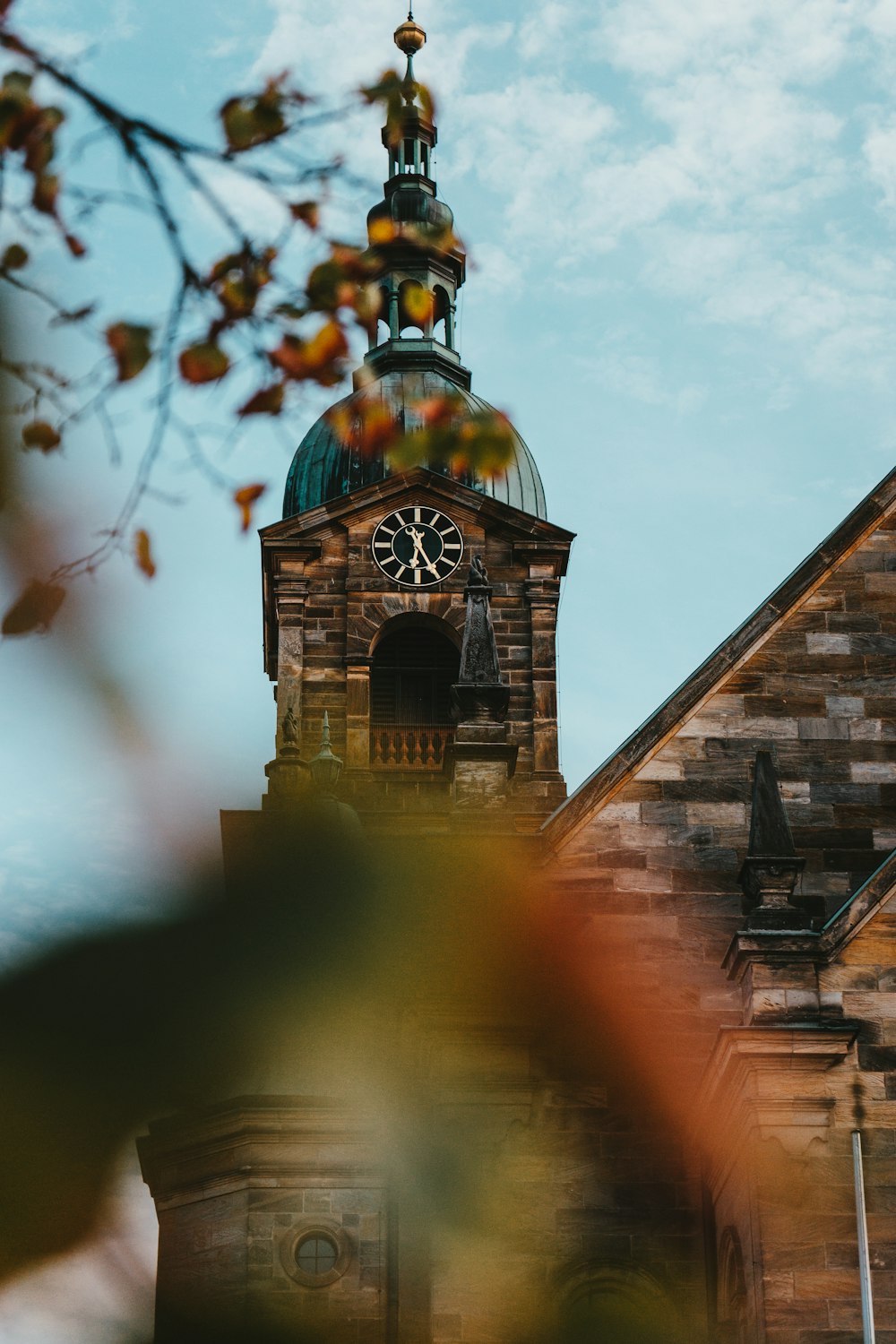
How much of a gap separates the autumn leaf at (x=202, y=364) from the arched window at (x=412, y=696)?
24.0 metres

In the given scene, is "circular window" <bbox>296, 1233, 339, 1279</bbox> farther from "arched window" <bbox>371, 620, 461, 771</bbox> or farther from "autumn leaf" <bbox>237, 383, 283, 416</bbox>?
"arched window" <bbox>371, 620, 461, 771</bbox>

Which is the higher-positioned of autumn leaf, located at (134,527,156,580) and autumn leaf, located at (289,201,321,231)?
autumn leaf, located at (289,201,321,231)

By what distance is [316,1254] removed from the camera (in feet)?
55.2

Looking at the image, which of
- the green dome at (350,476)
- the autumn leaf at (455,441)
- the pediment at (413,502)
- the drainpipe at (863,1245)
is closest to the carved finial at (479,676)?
the drainpipe at (863,1245)

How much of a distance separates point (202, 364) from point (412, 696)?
25401mm

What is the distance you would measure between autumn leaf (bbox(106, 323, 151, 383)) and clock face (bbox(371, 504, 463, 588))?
26.3 metres

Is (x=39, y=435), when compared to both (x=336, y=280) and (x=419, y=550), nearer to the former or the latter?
(x=336, y=280)

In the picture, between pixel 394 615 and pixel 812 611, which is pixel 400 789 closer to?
pixel 394 615

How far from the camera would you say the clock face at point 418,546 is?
32844 millimetres

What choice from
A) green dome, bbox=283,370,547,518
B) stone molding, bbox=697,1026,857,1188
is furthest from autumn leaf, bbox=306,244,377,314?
green dome, bbox=283,370,547,518

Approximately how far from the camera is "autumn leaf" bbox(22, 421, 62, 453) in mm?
6391

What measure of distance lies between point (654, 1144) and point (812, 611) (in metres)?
4.65

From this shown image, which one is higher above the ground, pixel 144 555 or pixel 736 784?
pixel 736 784

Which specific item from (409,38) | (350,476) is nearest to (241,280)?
(350,476)
